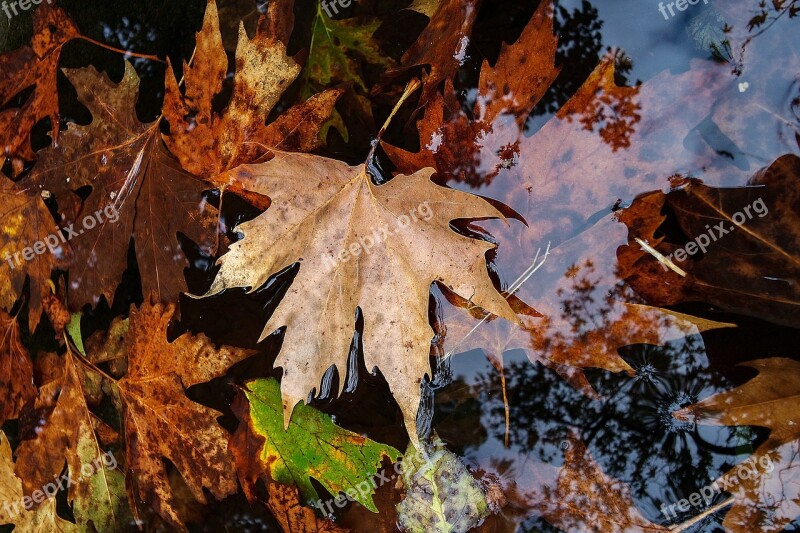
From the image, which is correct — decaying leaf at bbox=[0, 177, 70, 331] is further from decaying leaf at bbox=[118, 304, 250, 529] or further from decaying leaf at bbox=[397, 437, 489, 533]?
decaying leaf at bbox=[397, 437, 489, 533]

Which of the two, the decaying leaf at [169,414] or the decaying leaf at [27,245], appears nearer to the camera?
the decaying leaf at [169,414]

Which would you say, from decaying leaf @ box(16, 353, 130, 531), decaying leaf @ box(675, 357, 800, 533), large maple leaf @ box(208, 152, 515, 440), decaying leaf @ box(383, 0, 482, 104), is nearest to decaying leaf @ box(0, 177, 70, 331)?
decaying leaf @ box(16, 353, 130, 531)

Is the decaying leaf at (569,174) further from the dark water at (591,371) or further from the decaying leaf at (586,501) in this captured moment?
the decaying leaf at (586,501)

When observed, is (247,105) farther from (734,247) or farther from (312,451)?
(734,247)

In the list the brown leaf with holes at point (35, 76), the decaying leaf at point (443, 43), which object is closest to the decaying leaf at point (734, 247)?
the decaying leaf at point (443, 43)

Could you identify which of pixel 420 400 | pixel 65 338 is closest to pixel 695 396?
pixel 420 400
